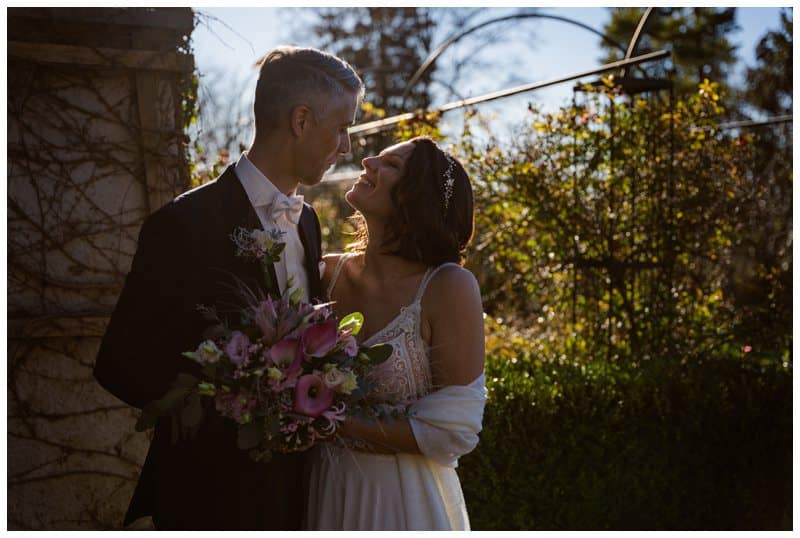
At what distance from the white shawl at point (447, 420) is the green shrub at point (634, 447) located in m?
1.68

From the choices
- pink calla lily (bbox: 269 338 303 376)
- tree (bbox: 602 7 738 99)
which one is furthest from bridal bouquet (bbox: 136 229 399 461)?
tree (bbox: 602 7 738 99)

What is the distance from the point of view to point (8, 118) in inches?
142

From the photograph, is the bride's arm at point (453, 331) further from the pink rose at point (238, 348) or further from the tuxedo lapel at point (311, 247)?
the pink rose at point (238, 348)

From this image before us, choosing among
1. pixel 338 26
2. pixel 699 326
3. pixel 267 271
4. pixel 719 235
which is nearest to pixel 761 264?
pixel 719 235

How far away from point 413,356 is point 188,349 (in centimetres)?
72

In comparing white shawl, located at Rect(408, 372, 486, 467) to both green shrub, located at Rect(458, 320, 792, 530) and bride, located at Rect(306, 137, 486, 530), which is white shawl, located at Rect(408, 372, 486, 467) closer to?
bride, located at Rect(306, 137, 486, 530)

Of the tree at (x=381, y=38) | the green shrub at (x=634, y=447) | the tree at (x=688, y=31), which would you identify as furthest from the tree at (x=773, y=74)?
the green shrub at (x=634, y=447)

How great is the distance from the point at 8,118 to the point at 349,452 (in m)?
2.30

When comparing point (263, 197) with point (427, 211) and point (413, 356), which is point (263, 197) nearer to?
point (427, 211)

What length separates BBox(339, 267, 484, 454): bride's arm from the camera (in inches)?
101

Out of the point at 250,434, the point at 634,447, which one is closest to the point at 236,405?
the point at 250,434

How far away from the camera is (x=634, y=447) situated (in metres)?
4.51

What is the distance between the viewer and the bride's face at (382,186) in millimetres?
2777

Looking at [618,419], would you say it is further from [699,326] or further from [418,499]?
[418,499]
